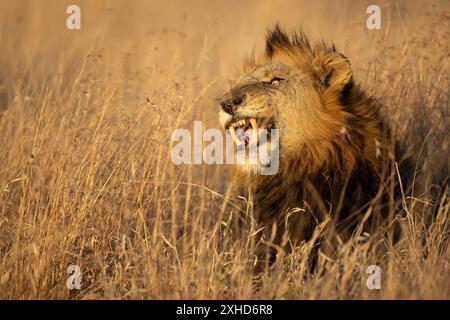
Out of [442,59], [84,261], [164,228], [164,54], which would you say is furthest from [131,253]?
[164,54]

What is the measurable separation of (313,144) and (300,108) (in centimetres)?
23

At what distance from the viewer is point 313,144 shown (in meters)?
4.37

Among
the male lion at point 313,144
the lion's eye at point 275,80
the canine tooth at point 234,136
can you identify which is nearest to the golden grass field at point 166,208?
the male lion at point 313,144

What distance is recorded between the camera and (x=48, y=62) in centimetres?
912

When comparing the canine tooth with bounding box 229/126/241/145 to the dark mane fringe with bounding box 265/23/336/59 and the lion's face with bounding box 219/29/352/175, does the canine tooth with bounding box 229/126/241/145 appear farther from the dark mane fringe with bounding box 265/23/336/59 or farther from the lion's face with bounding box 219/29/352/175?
the dark mane fringe with bounding box 265/23/336/59

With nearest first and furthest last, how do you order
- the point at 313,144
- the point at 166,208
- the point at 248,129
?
the point at 313,144
the point at 248,129
the point at 166,208

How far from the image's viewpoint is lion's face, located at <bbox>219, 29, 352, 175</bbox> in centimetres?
438

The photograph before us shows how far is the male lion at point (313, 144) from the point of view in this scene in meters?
4.29

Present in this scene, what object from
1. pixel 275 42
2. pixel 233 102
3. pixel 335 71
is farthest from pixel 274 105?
pixel 275 42

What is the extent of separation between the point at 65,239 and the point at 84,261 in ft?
0.58

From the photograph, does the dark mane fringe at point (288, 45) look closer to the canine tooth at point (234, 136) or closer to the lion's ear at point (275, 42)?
the lion's ear at point (275, 42)

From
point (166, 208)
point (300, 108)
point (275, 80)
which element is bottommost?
point (166, 208)

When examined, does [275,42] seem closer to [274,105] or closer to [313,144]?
[274,105]

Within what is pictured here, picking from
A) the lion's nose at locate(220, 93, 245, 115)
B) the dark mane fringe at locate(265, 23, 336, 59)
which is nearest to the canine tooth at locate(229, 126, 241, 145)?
the lion's nose at locate(220, 93, 245, 115)
